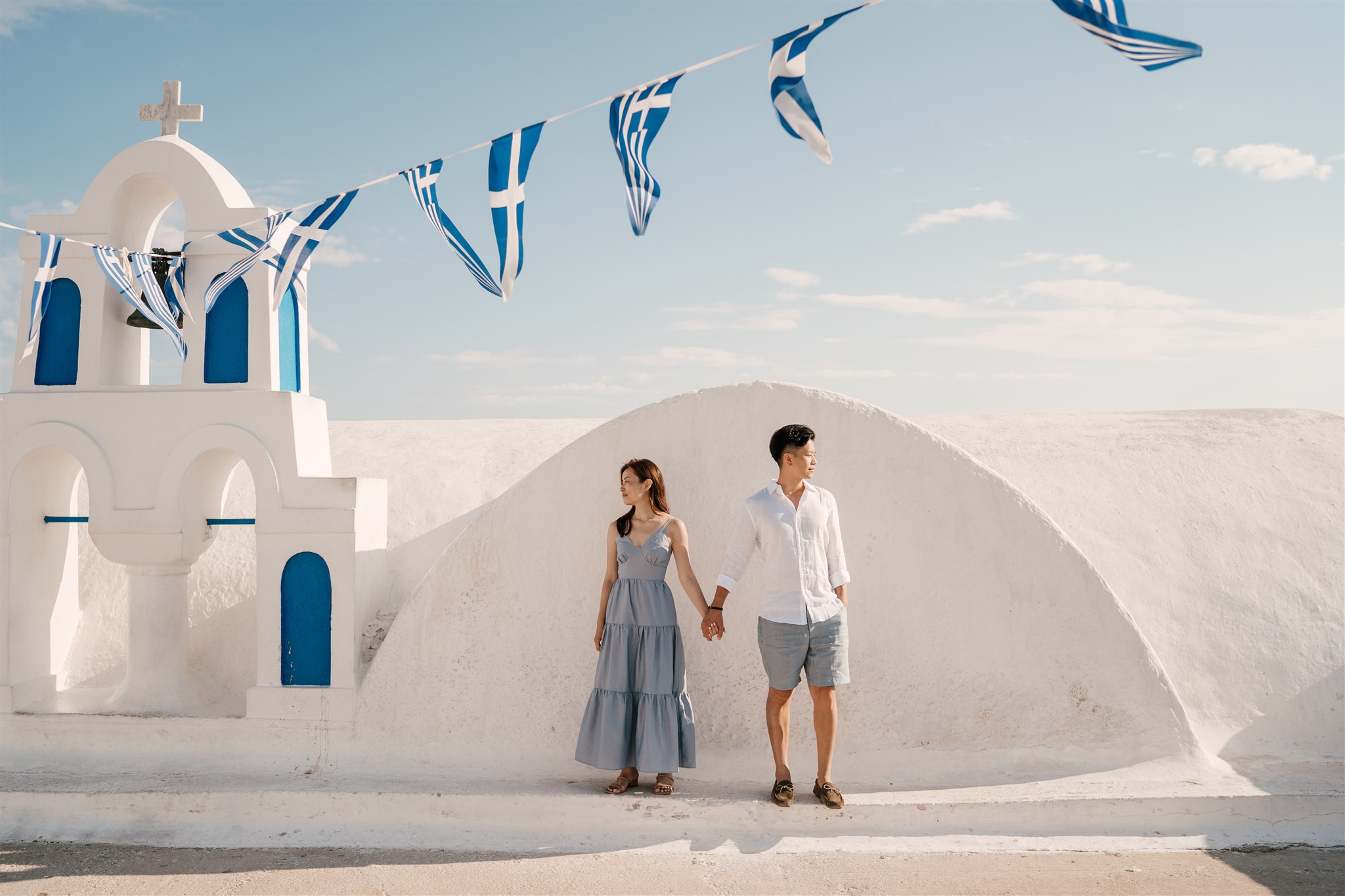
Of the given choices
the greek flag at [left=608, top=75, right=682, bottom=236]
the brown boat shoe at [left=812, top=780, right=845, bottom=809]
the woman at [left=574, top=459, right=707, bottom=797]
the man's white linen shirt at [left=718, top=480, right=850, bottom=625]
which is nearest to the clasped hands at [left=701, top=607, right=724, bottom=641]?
the man's white linen shirt at [left=718, top=480, right=850, bottom=625]

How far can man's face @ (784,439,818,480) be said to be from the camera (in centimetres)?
438

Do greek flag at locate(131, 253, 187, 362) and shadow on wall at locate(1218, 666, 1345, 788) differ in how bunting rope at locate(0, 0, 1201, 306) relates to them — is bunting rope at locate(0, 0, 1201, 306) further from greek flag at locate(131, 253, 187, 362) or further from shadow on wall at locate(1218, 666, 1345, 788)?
shadow on wall at locate(1218, 666, 1345, 788)

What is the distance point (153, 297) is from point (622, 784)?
3.93 meters

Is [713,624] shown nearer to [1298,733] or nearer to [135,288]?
[1298,733]

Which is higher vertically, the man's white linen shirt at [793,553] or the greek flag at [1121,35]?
the greek flag at [1121,35]

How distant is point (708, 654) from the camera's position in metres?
5.29

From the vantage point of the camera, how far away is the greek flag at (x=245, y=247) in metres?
5.45

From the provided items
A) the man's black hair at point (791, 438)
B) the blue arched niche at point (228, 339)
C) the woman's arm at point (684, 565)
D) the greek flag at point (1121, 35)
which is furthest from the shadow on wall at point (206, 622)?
the greek flag at point (1121, 35)

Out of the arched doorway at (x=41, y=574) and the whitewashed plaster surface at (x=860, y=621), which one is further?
the arched doorway at (x=41, y=574)

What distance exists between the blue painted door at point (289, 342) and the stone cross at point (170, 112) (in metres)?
1.28

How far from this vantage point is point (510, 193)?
4535mm

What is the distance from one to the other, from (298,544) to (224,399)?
1.00 m

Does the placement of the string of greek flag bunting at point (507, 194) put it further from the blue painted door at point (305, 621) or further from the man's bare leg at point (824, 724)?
the man's bare leg at point (824, 724)

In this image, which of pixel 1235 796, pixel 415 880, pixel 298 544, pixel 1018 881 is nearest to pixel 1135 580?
pixel 1235 796
